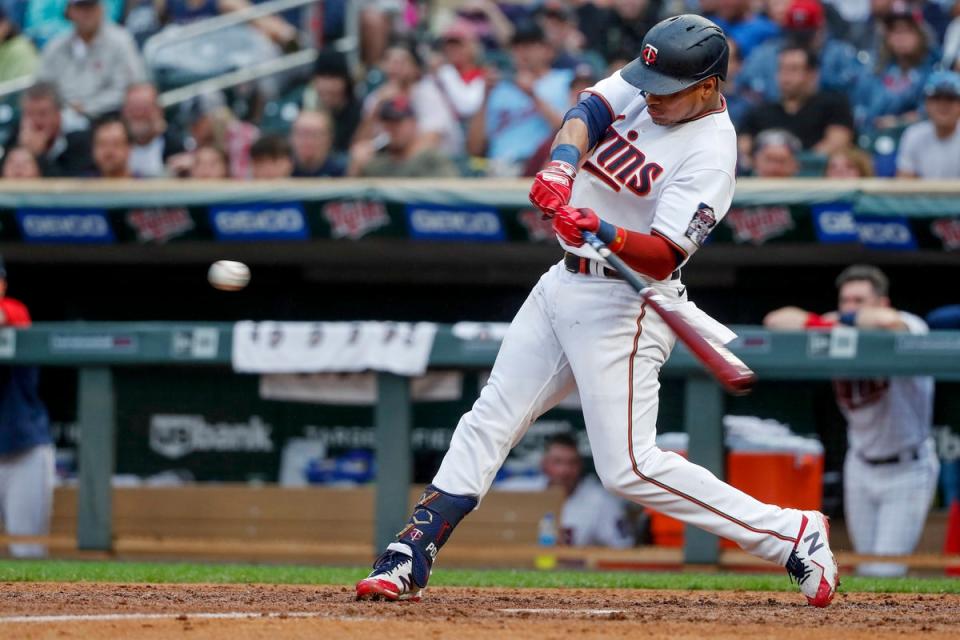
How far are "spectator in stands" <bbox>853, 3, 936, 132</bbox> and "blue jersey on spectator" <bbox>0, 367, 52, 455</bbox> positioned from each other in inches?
194

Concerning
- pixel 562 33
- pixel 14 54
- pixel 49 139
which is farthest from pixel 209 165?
pixel 14 54

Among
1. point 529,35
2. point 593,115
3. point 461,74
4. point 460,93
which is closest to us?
point 593,115

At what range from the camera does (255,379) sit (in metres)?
7.14

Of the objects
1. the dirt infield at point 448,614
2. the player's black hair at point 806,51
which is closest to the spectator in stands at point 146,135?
the player's black hair at point 806,51

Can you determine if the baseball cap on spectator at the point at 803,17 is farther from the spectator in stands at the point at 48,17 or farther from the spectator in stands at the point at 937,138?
the spectator in stands at the point at 48,17

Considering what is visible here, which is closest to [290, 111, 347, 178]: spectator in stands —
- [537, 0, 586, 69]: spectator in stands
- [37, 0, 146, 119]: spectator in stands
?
[537, 0, 586, 69]: spectator in stands

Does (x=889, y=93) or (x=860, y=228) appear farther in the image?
(x=889, y=93)

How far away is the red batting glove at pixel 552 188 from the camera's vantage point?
3.83 metres

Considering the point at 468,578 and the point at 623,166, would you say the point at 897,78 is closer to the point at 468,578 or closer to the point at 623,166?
the point at 468,578

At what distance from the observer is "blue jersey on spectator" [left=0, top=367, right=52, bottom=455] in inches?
282

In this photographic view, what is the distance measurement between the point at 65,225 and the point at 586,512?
3.32 m

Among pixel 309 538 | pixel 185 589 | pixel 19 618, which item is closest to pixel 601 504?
pixel 309 538

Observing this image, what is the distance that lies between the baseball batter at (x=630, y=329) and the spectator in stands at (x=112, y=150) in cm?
492

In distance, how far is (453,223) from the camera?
25.2 feet
